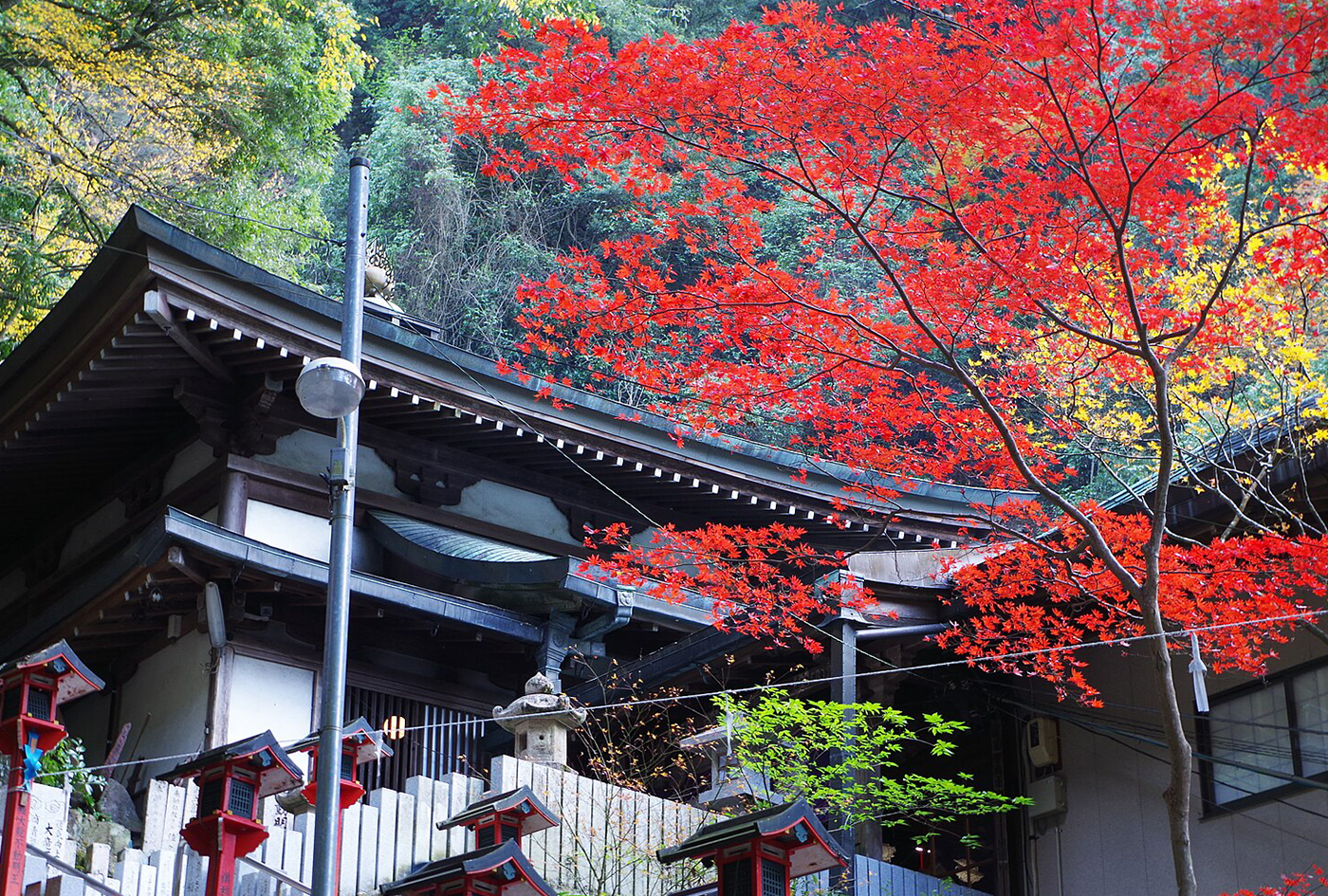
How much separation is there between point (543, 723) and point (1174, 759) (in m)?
5.44

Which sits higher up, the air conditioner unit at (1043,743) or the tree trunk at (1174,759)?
the air conditioner unit at (1043,743)

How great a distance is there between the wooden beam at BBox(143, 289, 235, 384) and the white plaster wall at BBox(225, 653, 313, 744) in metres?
2.78

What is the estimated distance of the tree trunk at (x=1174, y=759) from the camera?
7648mm

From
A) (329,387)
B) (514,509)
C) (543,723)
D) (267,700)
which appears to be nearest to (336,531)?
(329,387)

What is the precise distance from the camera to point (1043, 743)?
1294cm

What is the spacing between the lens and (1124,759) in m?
12.4

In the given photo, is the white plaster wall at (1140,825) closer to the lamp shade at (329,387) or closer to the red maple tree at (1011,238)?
the red maple tree at (1011,238)

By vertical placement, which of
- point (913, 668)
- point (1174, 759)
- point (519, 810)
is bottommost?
point (519, 810)

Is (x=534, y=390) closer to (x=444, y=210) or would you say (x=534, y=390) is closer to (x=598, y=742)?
(x=598, y=742)

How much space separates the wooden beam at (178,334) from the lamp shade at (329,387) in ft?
16.7

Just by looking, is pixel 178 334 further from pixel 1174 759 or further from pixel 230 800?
pixel 1174 759

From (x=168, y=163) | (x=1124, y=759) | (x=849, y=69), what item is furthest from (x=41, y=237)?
(x=1124, y=759)

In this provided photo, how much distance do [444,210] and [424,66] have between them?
422 cm

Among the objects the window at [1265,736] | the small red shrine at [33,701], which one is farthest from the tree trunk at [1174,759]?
the small red shrine at [33,701]
